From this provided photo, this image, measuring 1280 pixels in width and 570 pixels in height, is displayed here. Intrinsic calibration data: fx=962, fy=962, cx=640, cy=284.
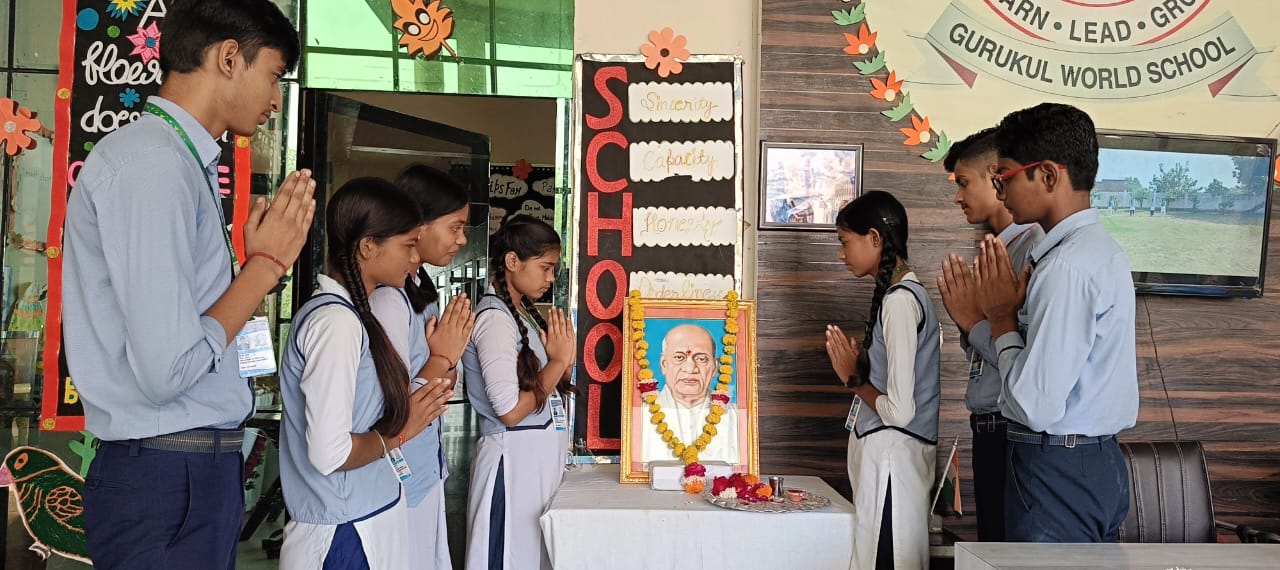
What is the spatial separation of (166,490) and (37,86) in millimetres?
2725

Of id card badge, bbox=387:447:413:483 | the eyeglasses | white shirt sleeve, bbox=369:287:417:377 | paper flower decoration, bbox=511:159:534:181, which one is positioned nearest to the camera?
id card badge, bbox=387:447:413:483

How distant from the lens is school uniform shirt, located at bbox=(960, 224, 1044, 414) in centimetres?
263

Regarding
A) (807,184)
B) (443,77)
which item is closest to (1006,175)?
(807,184)

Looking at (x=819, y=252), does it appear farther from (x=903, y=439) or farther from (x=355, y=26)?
(x=355, y=26)

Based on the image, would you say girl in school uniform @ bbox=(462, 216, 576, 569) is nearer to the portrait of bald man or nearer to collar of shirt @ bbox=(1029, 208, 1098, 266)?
the portrait of bald man

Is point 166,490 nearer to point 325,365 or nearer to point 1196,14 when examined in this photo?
point 325,365

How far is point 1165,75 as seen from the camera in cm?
386

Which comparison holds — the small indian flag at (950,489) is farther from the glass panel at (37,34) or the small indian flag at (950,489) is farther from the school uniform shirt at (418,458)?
the glass panel at (37,34)

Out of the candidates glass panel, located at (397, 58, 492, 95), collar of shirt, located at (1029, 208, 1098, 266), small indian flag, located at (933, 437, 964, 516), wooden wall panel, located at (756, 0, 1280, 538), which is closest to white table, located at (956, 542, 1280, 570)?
collar of shirt, located at (1029, 208, 1098, 266)

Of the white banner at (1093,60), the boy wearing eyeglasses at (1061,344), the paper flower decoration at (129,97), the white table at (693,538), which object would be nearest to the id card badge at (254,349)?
the white table at (693,538)

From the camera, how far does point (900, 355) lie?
2.98m

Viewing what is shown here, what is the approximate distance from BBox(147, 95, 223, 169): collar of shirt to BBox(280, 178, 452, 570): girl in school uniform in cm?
45

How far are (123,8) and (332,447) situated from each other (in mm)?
2556

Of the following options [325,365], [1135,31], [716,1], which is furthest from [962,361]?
[325,365]
